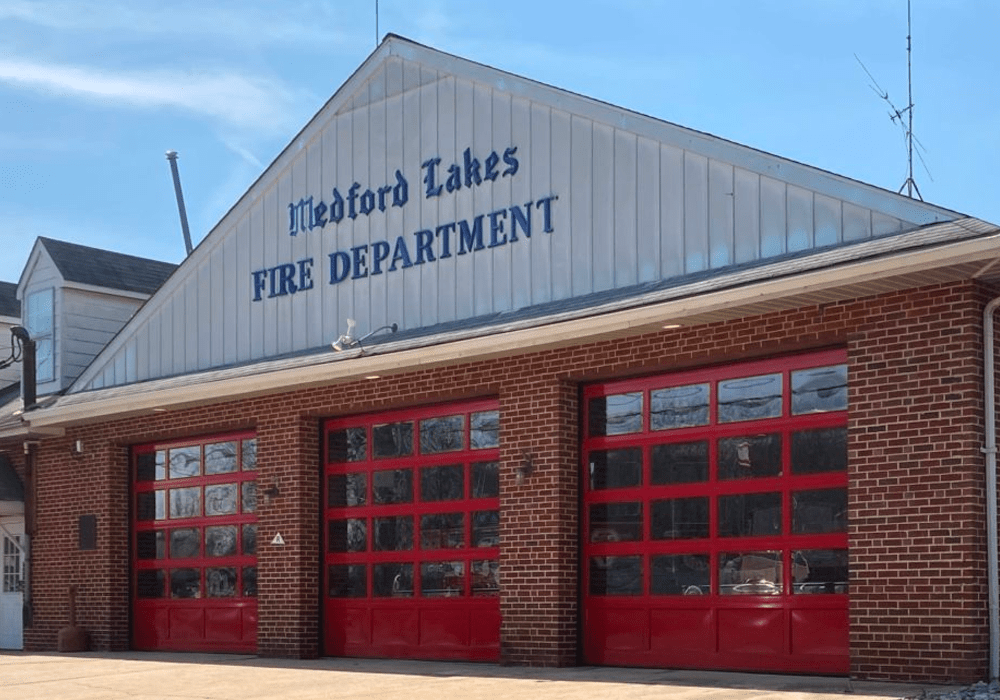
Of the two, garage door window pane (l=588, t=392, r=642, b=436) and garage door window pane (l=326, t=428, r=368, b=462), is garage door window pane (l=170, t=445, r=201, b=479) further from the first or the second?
garage door window pane (l=588, t=392, r=642, b=436)

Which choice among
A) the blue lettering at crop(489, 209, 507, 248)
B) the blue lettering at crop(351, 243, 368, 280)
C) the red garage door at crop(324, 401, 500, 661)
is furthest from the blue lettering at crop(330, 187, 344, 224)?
the blue lettering at crop(489, 209, 507, 248)

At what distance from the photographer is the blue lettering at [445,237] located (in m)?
16.9

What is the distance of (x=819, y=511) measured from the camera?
13039 millimetres

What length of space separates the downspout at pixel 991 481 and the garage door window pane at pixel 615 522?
3.84 m

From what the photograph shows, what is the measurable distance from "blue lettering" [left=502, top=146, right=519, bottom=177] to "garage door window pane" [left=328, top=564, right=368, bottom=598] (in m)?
5.25

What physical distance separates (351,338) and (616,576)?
456cm

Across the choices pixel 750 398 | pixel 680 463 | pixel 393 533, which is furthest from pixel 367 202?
pixel 750 398

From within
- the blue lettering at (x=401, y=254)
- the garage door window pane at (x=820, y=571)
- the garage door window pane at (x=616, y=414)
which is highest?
the blue lettering at (x=401, y=254)

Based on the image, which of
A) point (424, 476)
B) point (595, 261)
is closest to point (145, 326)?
point (424, 476)

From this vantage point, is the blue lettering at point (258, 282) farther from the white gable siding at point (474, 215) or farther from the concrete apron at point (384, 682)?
the concrete apron at point (384, 682)

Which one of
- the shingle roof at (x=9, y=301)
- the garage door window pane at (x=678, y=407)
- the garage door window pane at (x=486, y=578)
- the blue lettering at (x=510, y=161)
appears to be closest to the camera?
the garage door window pane at (x=678, y=407)

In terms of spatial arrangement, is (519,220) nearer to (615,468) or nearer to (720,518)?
(615,468)

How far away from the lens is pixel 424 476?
1683 centimetres

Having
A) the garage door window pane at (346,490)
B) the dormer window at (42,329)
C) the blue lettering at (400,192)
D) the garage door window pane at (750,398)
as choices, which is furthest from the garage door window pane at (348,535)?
the dormer window at (42,329)
